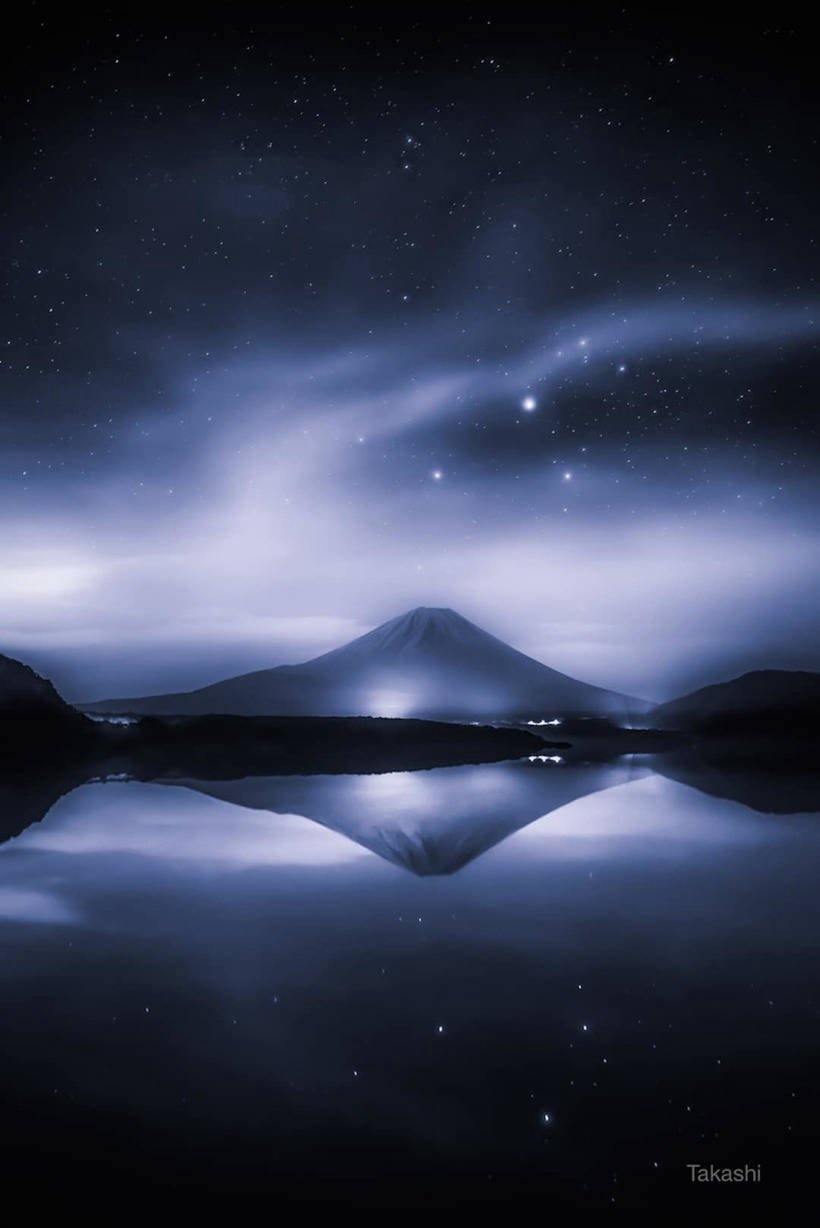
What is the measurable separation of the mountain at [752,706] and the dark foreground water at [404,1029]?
11482 cm

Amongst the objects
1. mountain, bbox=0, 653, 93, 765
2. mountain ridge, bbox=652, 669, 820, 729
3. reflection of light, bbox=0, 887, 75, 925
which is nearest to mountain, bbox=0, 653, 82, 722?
mountain, bbox=0, 653, 93, 765

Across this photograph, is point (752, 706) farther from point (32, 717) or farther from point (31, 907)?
point (31, 907)

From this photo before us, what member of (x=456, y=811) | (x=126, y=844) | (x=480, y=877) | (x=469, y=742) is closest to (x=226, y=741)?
(x=469, y=742)

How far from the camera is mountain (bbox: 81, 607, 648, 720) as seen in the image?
111 m

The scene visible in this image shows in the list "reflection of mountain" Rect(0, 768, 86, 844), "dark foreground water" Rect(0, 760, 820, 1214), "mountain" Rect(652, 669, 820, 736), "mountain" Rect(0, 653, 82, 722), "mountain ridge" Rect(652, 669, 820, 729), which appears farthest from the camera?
"mountain ridge" Rect(652, 669, 820, 729)

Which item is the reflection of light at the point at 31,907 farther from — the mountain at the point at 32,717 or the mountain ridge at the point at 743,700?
the mountain ridge at the point at 743,700

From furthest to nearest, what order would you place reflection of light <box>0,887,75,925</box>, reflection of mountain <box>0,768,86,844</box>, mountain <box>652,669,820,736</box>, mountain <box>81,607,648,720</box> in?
mountain <box>652,669,820,736</box> → mountain <box>81,607,648,720</box> → reflection of mountain <box>0,768,86,844</box> → reflection of light <box>0,887,75,925</box>

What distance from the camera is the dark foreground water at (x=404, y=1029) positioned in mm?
2336

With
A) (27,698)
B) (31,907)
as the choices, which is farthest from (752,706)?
(31,907)

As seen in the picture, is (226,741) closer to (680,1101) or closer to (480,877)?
(480,877)

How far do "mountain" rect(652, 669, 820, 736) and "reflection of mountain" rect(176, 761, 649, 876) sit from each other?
10203 centimetres

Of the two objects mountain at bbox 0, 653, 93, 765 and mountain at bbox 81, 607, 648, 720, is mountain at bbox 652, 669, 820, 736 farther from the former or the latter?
mountain at bbox 0, 653, 93, 765

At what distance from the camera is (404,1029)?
342cm

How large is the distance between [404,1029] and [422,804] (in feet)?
34.0
